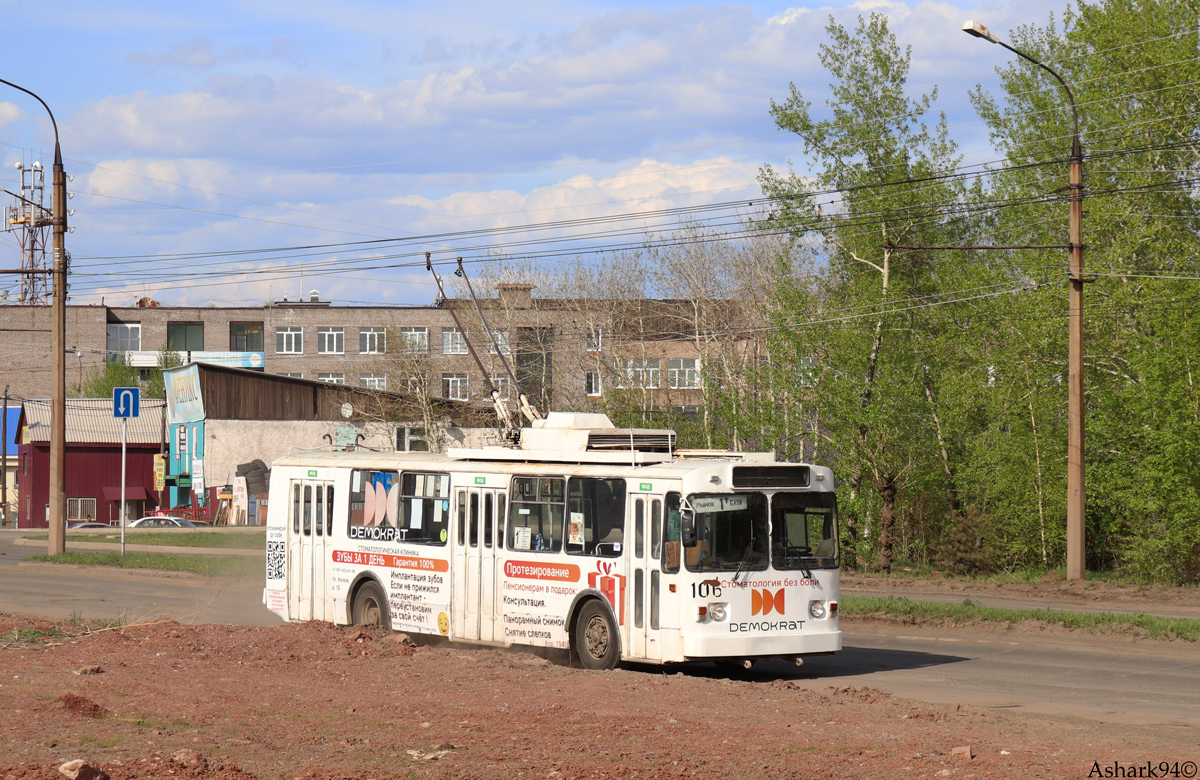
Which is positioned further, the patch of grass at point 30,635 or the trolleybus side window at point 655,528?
the patch of grass at point 30,635

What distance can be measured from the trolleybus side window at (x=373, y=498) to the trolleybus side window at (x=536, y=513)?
7.54 feet

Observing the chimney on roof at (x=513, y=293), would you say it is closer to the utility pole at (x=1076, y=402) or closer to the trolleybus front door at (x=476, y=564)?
the utility pole at (x=1076, y=402)

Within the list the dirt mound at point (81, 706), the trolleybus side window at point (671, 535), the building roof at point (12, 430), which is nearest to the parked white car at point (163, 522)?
the building roof at point (12, 430)

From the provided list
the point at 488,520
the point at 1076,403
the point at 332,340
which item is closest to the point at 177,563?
the point at 488,520

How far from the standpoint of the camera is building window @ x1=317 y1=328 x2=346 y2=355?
303 feet

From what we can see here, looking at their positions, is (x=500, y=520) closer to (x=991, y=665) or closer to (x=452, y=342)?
(x=991, y=665)

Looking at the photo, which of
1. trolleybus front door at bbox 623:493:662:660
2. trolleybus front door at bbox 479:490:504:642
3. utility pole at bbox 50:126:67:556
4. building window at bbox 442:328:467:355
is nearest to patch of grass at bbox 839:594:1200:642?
trolleybus front door at bbox 479:490:504:642

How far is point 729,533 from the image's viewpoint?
1281 centimetres

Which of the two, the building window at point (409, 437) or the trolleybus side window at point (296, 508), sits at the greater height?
the building window at point (409, 437)

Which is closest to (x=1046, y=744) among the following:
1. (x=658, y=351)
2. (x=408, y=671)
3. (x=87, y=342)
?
(x=408, y=671)

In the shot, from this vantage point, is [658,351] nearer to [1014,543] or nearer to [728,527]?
[1014,543]

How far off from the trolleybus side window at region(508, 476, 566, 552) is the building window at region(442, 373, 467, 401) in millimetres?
52698

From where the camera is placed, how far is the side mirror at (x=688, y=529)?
1260cm

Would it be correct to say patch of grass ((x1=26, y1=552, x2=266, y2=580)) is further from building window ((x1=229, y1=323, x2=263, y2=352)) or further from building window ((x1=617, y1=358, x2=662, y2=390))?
building window ((x1=229, y1=323, x2=263, y2=352))
